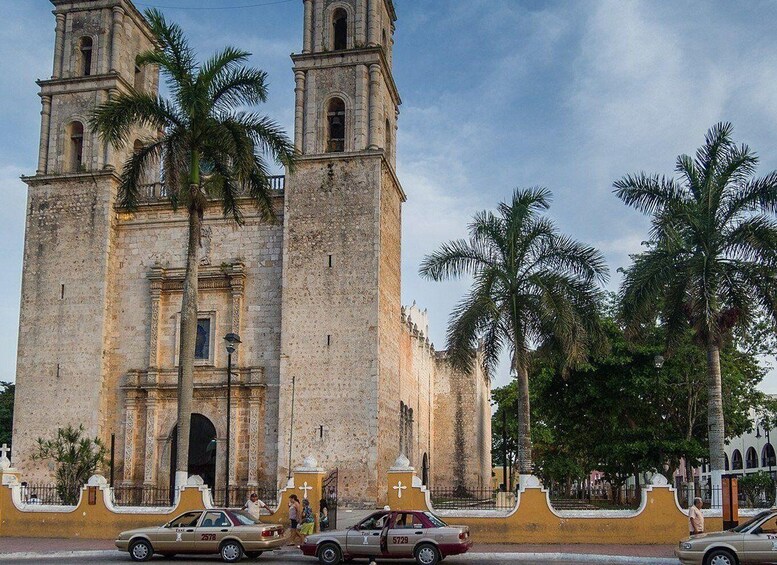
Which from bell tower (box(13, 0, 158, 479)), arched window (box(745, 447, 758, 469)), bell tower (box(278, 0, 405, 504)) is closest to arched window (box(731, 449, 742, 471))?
arched window (box(745, 447, 758, 469))

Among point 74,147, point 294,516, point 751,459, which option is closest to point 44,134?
point 74,147

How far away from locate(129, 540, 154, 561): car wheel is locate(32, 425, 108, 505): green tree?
309 inches

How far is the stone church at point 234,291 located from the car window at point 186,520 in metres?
10.6

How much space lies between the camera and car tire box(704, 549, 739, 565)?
547 inches

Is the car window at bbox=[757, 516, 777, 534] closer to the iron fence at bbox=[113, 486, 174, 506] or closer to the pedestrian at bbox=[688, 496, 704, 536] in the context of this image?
the pedestrian at bbox=[688, 496, 704, 536]

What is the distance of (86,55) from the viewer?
3238cm

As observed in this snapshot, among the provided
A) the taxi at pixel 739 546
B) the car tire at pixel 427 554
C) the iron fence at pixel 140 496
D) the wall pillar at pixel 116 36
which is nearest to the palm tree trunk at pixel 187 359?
the car tire at pixel 427 554

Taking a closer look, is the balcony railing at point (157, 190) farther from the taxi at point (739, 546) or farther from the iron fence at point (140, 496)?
the taxi at point (739, 546)

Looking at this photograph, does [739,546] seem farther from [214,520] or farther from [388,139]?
[388,139]

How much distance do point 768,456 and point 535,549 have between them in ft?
133

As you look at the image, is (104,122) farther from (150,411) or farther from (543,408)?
(543,408)

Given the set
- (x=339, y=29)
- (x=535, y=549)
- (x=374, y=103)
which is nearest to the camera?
(x=535, y=549)

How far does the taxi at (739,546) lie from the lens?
45.2 feet

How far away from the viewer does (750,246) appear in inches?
812
